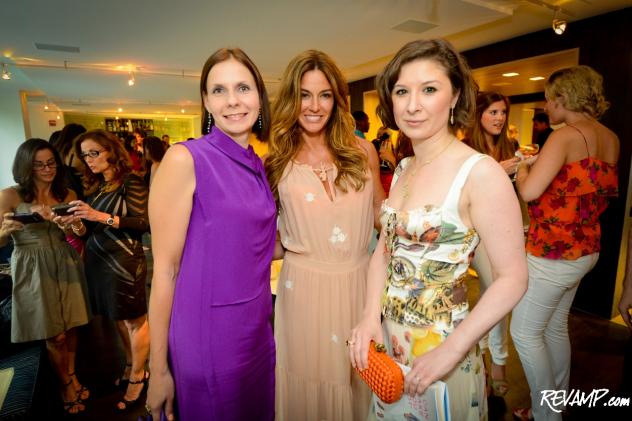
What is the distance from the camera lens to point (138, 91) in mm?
9945

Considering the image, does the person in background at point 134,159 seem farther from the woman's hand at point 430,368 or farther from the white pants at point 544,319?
the white pants at point 544,319

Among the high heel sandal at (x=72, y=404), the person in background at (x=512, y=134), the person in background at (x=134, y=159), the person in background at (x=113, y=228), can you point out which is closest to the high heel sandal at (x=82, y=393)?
the high heel sandal at (x=72, y=404)

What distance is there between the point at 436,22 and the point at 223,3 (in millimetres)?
2497

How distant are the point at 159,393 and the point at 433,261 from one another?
0.97 meters

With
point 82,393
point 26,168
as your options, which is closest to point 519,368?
point 82,393

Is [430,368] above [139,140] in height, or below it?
below

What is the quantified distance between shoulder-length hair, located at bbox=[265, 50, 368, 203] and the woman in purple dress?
15.4 inches

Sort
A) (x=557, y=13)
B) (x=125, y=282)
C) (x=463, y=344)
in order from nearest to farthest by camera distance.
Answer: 1. (x=463, y=344)
2. (x=125, y=282)
3. (x=557, y=13)

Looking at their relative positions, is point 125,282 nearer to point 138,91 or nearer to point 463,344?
point 463,344

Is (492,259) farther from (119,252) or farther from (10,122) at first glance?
(10,122)

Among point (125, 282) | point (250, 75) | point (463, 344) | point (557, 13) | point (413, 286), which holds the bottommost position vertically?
point (125, 282)

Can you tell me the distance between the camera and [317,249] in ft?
5.52

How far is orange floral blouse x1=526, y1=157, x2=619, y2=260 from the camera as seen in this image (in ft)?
6.91

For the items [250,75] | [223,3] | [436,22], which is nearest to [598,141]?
[250,75]
